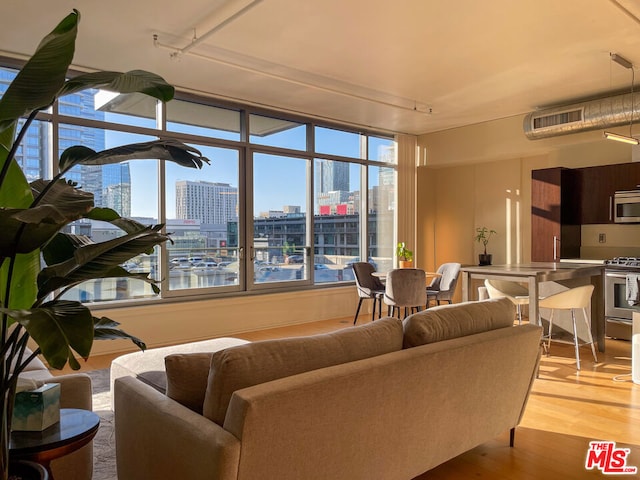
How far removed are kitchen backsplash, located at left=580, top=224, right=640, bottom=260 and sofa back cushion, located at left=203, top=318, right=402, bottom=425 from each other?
17.5 feet

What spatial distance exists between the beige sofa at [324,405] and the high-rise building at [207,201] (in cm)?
393

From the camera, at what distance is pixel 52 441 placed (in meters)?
1.57

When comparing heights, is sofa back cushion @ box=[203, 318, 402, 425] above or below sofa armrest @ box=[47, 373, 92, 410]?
above

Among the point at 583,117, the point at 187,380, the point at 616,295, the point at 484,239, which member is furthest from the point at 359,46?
the point at 484,239

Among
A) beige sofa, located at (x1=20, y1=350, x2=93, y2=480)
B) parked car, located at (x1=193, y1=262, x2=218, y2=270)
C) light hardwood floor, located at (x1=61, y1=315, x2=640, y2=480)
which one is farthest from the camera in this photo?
parked car, located at (x1=193, y1=262, x2=218, y2=270)

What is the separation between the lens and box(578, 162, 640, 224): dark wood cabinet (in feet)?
19.4

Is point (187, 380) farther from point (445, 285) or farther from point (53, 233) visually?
point (445, 285)

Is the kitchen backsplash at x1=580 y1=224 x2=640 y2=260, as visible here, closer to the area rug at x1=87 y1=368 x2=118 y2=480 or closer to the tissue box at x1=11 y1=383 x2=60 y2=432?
the area rug at x1=87 y1=368 x2=118 y2=480

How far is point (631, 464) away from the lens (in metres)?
2.60

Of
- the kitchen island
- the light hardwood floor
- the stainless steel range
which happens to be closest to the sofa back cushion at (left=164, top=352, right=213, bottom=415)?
the light hardwood floor

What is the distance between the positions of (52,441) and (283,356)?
31.8 inches

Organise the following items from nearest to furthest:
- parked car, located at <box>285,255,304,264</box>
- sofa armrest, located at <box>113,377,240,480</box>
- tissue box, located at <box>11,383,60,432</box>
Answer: sofa armrest, located at <box>113,377,240,480</box>, tissue box, located at <box>11,383,60,432</box>, parked car, located at <box>285,255,304,264</box>

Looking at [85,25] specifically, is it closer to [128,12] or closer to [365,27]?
[128,12]

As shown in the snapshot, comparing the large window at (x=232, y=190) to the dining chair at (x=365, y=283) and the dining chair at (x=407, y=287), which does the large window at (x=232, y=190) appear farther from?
the dining chair at (x=407, y=287)
